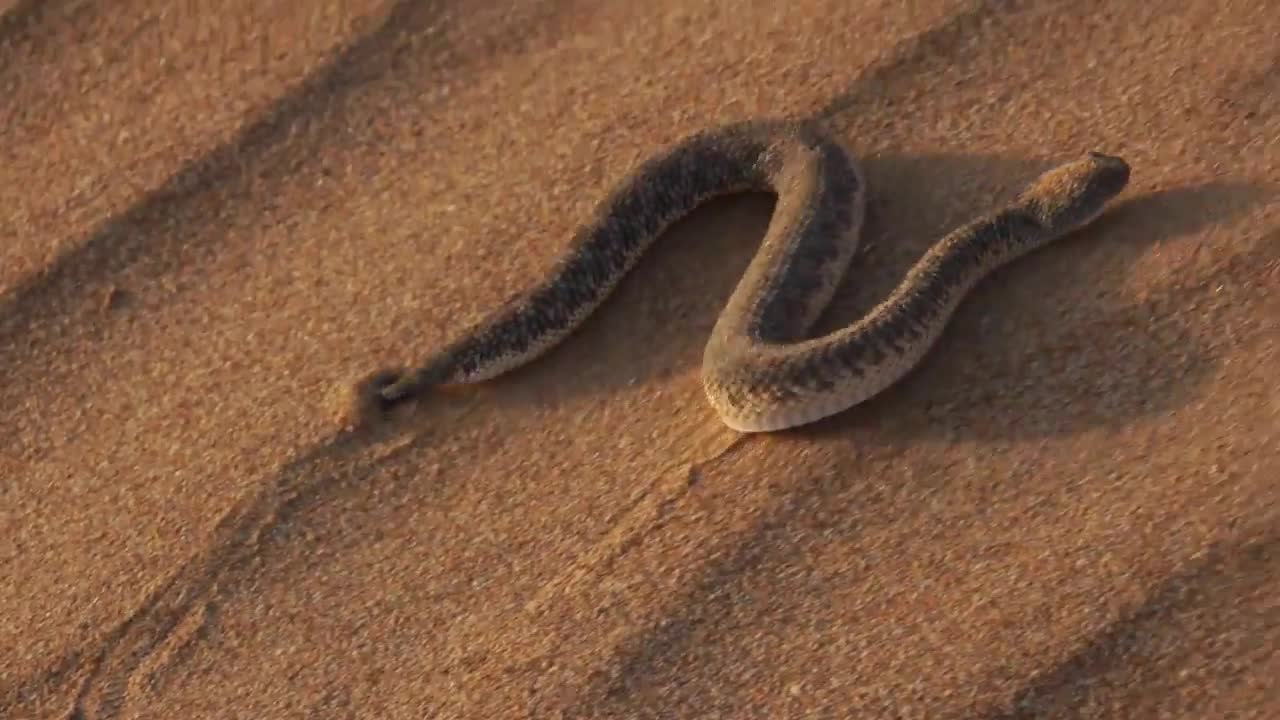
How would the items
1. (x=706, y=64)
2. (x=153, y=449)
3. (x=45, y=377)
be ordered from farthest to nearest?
(x=706, y=64) < (x=45, y=377) < (x=153, y=449)

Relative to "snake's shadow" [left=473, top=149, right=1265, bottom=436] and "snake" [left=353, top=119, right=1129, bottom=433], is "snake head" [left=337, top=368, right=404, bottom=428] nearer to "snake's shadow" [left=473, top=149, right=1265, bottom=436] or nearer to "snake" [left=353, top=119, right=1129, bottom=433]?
"snake" [left=353, top=119, right=1129, bottom=433]

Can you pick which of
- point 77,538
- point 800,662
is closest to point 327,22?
point 77,538

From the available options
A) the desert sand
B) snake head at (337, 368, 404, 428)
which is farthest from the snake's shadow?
snake head at (337, 368, 404, 428)

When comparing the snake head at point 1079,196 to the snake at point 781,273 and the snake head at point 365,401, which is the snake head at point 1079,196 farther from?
the snake head at point 365,401

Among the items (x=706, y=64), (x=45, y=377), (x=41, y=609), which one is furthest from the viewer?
(x=706, y=64)

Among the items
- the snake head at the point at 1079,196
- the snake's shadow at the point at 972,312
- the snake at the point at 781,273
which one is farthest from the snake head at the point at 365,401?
the snake head at the point at 1079,196

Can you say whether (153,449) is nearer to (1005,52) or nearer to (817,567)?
(817,567)

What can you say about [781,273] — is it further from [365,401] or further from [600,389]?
[365,401]
